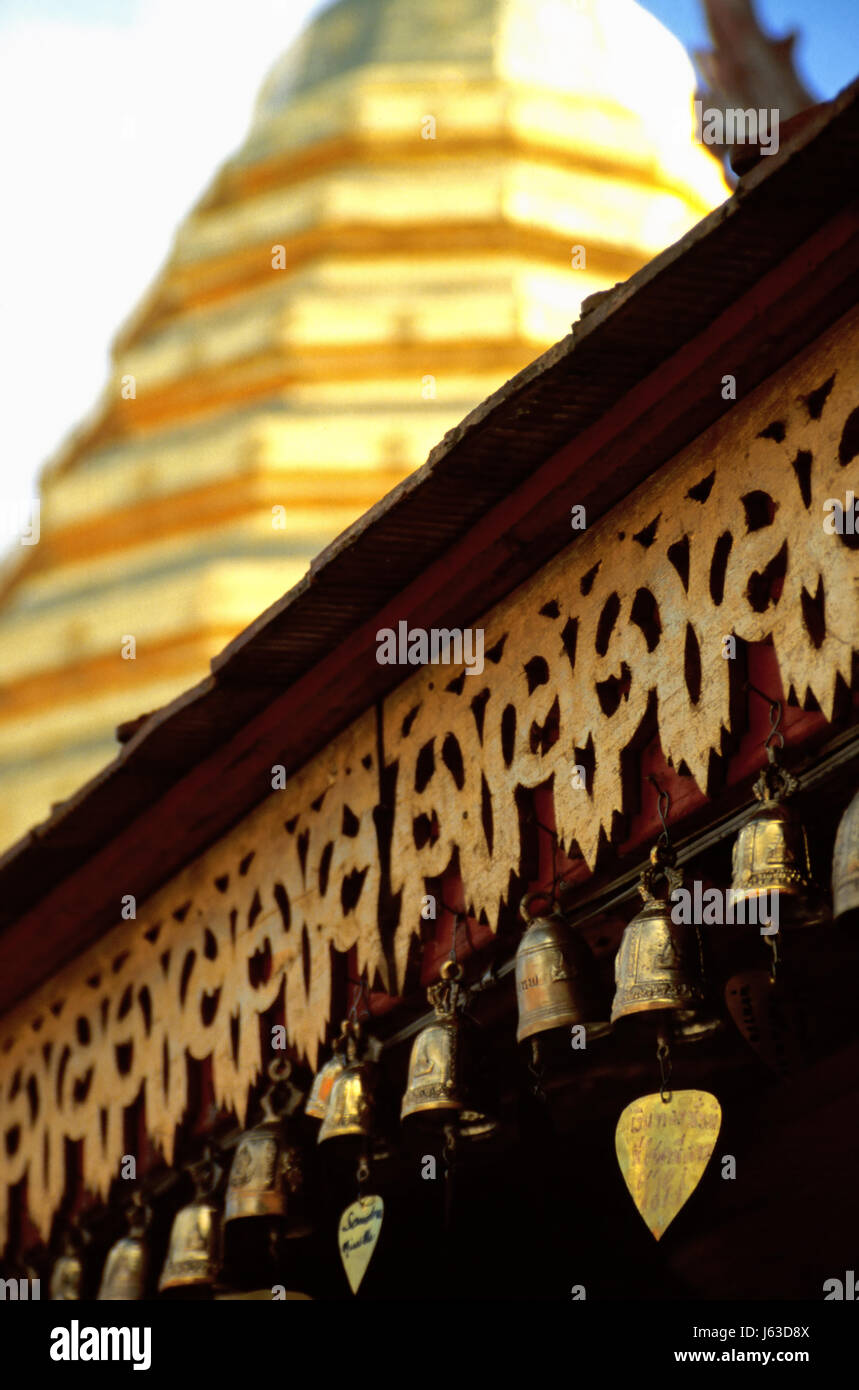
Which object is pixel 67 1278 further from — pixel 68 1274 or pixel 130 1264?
pixel 130 1264

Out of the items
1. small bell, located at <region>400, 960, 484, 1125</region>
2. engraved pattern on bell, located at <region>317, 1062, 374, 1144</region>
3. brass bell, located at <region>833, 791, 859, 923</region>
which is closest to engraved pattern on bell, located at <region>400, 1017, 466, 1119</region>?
small bell, located at <region>400, 960, 484, 1125</region>

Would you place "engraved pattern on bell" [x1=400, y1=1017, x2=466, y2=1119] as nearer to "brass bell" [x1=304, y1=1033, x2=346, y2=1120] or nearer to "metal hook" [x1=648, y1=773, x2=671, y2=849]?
"brass bell" [x1=304, y1=1033, x2=346, y2=1120]

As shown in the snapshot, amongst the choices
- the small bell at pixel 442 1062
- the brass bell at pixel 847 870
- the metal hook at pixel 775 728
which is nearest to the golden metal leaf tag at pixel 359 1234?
the small bell at pixel 442 1062

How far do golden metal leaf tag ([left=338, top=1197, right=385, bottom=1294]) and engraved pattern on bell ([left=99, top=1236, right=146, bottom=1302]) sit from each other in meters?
0.96

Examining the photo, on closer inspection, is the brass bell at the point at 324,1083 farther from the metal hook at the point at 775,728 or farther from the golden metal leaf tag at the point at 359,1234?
the metal hook at the point at 775,728

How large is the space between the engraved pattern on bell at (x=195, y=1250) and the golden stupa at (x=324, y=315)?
3.92m

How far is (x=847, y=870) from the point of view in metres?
3.13

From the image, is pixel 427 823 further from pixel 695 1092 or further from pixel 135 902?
pixel 135 902

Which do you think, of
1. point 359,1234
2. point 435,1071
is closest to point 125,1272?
point 359,1234

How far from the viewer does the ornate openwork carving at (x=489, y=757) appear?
3.47m

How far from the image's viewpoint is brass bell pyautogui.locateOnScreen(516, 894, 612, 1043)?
3.78 m

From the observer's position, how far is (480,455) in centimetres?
386

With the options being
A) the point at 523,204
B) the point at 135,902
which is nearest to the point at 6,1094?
the point at 135,902

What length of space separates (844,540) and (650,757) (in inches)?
24.7
